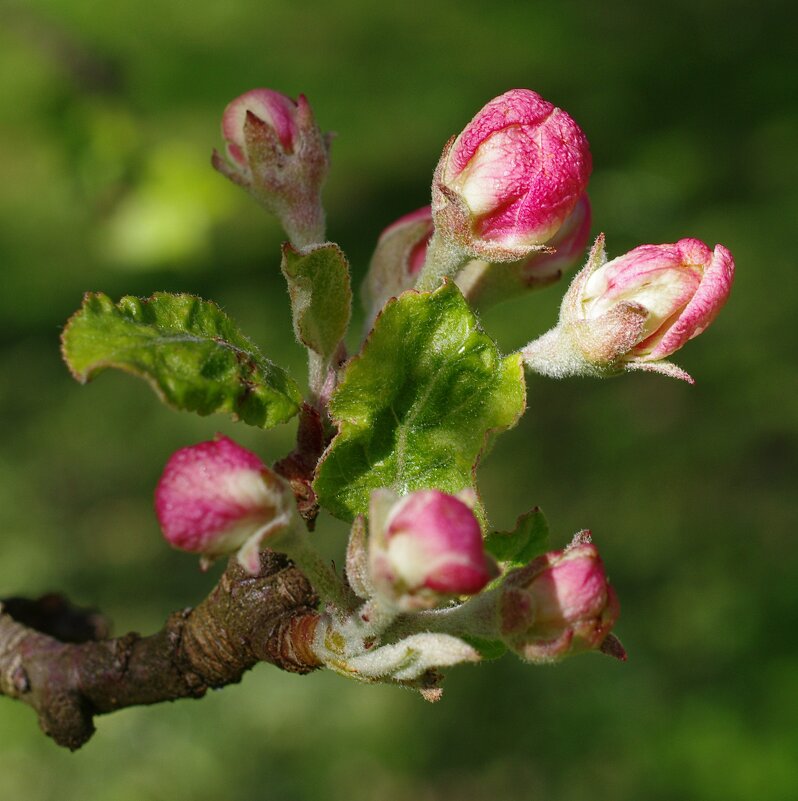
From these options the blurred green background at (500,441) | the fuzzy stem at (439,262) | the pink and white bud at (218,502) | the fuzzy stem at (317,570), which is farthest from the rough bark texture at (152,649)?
the blurred green background at (500,441)

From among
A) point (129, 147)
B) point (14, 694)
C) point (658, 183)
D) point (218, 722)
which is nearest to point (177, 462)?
point (14, 694)

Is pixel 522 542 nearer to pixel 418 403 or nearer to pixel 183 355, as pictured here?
pixel 418 403

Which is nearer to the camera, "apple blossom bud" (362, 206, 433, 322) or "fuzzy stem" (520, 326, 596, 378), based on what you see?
"fuzzy stem" (520, 326, 596, 378)

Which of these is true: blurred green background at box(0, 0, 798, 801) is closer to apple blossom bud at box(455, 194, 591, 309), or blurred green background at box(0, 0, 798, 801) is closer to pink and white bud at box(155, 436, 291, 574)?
apple blossom bud at box(455, 194, 591, 309)

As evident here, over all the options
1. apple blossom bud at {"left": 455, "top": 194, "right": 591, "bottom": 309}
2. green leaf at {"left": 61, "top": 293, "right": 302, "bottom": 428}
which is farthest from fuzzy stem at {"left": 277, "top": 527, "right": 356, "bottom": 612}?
apple blossom bud at {"left": 455, "top": 194, "right": 591, "bottom": 309}

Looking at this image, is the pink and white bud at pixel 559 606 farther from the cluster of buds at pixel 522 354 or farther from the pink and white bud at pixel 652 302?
the pink and white bud at pixel 652 302
